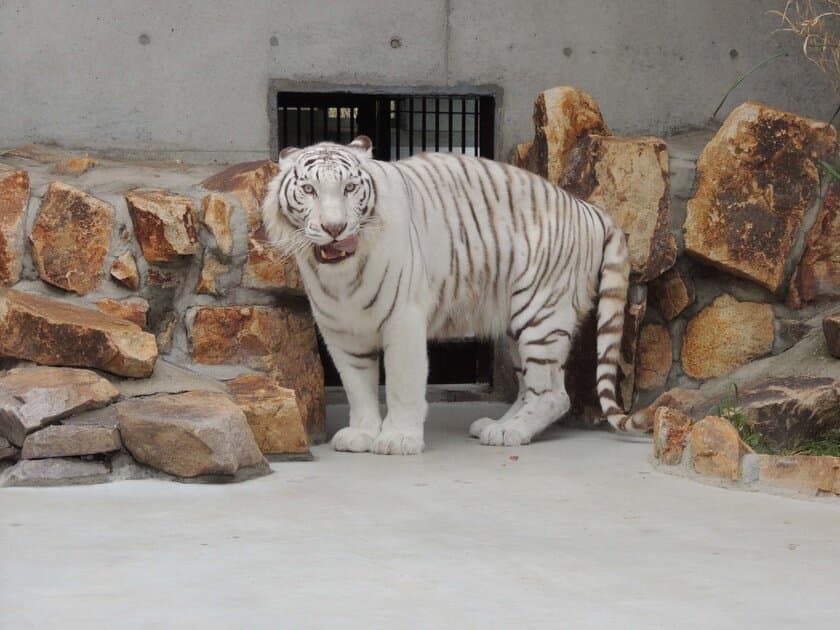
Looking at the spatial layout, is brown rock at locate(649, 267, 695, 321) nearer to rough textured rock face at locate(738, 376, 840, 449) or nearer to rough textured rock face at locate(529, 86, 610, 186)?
rough textured rock face at locate(529, 86, 610, 186)

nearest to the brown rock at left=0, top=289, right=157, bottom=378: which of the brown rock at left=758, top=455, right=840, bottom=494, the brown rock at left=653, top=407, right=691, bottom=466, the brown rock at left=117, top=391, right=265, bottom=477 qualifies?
the brown rock at left=117, top=391, right=265, bottom=477

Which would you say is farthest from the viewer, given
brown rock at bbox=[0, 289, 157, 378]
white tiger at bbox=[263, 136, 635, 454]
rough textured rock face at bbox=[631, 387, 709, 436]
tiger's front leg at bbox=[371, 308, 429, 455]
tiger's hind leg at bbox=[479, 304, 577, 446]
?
tiger's hind leg at bbox=[479, 304, 577, 446]

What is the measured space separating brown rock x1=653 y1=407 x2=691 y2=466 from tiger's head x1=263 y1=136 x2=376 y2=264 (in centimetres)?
126

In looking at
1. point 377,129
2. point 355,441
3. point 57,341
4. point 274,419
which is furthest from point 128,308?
point 377,129

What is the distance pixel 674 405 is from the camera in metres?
5.28

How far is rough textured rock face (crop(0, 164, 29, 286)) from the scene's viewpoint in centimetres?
493

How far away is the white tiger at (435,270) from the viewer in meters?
4.89

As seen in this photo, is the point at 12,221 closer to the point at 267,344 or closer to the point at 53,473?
the point at 267,344

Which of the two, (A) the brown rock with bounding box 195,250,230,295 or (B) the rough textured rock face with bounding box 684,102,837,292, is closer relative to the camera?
(A) the brown rock with bounding box 195,250,230,295

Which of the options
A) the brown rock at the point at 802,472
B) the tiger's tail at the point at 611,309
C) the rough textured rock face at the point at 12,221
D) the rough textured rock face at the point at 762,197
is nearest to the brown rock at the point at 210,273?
the rough textured rock face at the point at 12,221

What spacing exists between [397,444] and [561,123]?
70.6 inches

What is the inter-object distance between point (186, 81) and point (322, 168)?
150 cm

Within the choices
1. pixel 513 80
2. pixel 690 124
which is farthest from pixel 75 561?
pixel 690 124

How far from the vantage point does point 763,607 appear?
2908 millimetres
